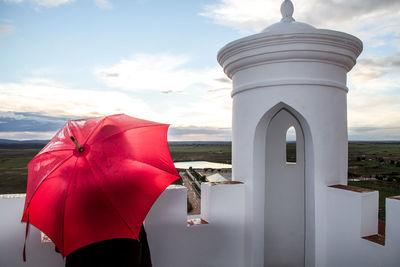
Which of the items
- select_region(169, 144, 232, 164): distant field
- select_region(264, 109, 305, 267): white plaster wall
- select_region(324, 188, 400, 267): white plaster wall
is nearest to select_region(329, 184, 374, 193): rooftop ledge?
select_region(324, 188, 400, 267): white plaster wall

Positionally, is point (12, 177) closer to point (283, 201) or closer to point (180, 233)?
point (283, 201)

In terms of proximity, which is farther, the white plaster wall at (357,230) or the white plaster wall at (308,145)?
the white plaster wall at (308,145)

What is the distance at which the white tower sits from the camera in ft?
10.9

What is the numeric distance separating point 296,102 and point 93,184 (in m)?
2.57

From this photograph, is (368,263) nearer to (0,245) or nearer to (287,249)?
(287,249)

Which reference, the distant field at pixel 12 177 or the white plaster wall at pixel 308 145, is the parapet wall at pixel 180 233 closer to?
the white plaster wall at pixel 308 145

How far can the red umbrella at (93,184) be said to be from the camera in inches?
66.7

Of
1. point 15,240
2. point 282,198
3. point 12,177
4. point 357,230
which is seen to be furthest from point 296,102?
point 12,177

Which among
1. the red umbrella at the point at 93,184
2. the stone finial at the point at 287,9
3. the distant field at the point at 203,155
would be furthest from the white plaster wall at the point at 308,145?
the distant field at the point at 203,155

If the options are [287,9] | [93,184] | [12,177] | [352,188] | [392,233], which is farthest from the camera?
[12,177]

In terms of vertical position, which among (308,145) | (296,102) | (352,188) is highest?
(296,102)

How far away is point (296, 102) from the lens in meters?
3.39

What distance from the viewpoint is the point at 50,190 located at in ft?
5.86

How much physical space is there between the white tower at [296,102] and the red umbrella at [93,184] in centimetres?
185
